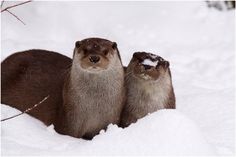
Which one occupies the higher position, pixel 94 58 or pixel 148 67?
pixel 94 58

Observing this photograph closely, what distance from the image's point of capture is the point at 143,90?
4523mm

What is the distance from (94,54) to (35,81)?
3.22ft

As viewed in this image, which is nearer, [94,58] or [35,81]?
[94,58]

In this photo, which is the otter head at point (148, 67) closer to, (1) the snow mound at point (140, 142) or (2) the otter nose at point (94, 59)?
(2) the otter nose at point (94, 59)

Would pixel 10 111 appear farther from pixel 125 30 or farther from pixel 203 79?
pixel 125 30

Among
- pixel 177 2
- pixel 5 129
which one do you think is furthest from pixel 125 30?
pixel 5 129

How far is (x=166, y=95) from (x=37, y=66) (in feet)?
3.39

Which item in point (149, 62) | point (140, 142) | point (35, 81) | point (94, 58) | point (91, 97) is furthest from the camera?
point (35, 81)

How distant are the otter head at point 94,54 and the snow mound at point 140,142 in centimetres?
55

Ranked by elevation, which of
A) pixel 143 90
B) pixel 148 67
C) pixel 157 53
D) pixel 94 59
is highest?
pixel 94 59

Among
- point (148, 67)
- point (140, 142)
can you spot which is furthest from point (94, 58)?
→ point (140, 142)

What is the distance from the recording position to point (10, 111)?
4.40 m

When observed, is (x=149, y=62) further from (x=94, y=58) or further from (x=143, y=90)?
(x=94, y=58)

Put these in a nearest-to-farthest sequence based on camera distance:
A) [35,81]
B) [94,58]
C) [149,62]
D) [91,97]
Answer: [94,58] < [91,97] < [149,62] < [35,81]
